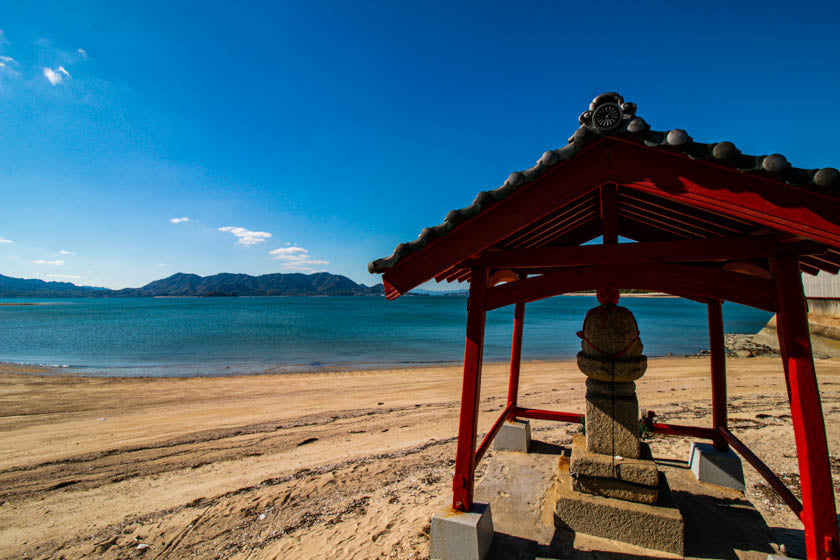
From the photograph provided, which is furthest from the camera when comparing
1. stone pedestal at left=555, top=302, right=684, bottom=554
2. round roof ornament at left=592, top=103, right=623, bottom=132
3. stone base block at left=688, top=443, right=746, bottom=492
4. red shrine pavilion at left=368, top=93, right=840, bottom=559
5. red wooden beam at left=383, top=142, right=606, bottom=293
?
stone base block at left=688, top=443, right=746, bottom=492

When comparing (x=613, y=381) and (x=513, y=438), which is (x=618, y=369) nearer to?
(x=613, y=381)

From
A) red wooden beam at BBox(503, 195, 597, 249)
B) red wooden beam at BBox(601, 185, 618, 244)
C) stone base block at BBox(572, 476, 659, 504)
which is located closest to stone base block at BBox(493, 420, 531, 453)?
stone base block at BBox(572, 476, 659, 504)

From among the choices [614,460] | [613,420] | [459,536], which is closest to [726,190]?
[613,420]

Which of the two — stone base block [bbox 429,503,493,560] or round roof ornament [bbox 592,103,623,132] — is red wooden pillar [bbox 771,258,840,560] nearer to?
round roof ornament [bbox 592,103,623,132]

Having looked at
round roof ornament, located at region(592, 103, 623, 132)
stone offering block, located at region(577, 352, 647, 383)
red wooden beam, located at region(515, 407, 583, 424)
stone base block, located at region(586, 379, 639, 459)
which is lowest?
red wooden beam, located at region(515, 407, 583, 424)

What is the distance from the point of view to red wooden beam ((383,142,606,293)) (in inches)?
111

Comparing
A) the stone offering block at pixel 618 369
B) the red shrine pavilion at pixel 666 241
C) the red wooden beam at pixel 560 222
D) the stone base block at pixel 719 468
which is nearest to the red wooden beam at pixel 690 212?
the red shrine pavilion at pixel 666 241

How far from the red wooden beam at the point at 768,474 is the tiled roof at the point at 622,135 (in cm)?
246

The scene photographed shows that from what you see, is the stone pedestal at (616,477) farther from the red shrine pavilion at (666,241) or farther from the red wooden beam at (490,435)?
the red shrine pavilion at (666,241)

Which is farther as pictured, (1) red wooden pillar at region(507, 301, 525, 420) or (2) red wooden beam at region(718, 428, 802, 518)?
(1) red wooden pillar at region(507, 301, 525, 420)

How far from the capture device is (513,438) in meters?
5.78

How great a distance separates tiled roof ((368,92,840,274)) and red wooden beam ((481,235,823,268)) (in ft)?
2.23

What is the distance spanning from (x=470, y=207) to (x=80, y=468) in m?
7.92

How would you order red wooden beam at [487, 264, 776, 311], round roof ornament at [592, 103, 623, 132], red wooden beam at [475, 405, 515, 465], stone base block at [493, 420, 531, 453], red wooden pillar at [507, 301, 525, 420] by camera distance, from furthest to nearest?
red wooden pillar at [507, 301, 525, 420] → stone base block at [493, 420, 531, 453] → red wooden beam at [475, 405, 515, 465] → red wooden beam at [487, 264, 776, 311] → round roof ornament at [592, 103, 623, 132]
